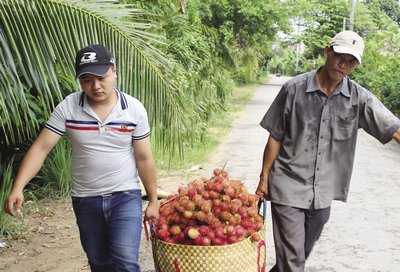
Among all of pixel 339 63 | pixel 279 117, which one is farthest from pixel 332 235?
pixel 339 63

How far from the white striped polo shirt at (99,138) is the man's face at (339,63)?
3.94ft

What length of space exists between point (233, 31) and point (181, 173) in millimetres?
12642

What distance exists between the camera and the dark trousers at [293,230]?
3.49 metres

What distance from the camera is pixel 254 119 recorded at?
57.9 feet

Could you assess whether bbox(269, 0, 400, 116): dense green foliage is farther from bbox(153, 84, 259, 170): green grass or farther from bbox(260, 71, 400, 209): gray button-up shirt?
bbox(260, 71, 400, 209): gray button-up shirt

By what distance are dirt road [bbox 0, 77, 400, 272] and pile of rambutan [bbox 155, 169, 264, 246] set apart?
66.7 inches

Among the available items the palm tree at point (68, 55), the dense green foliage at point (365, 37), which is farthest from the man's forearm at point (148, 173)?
the dense green foliage at point (365, 37)

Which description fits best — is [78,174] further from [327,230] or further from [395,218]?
[395,218]

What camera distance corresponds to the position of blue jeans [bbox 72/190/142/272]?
10.0ft

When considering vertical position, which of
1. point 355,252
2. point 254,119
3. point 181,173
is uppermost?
point 355,252

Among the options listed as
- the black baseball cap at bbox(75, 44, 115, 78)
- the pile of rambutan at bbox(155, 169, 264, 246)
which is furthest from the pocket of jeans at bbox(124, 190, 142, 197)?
the black baseball cap at bbox(75, 44, 115, 78)

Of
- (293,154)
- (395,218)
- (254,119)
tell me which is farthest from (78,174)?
(254,119)

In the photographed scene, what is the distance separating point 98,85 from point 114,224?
80cm

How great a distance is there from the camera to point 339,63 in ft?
10.7
